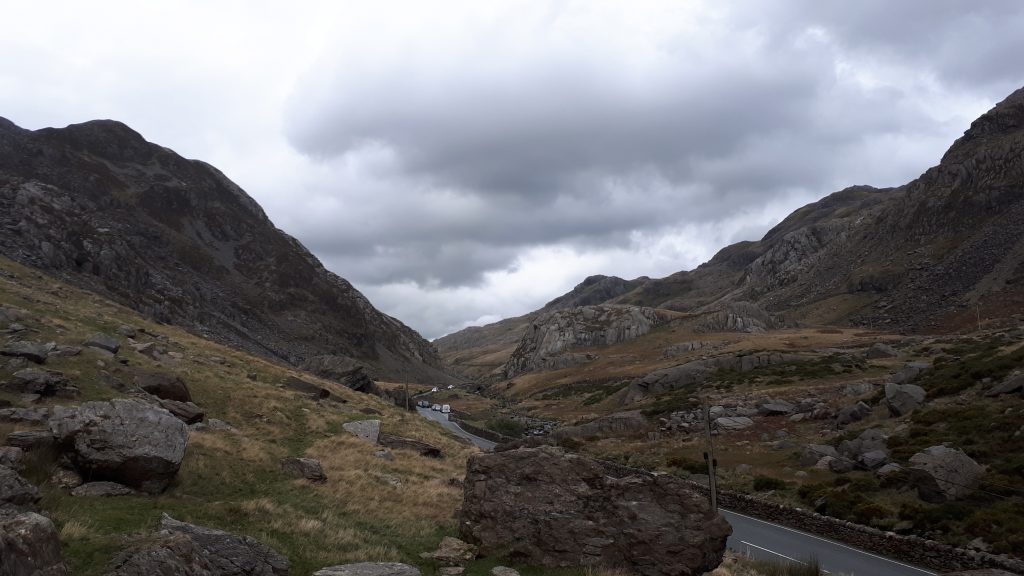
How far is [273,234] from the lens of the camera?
169875 mm

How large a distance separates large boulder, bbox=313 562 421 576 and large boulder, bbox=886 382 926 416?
4525 centimetres

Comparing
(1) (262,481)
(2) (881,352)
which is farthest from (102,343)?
(2) (881,352)

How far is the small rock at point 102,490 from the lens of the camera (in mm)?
13836

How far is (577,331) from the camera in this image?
15562 centimetres

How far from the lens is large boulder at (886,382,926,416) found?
4331 cm

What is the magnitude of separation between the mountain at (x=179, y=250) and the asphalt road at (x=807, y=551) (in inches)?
Answer: 2198

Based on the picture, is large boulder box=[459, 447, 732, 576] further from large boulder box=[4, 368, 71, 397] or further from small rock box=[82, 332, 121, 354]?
small rock box=[82, 332, 121, 354]

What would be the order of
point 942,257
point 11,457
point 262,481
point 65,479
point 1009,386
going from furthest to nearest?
1. point 942,257
2. point 1009,386
3. point 262,481
4. point 65,479
5. point 11,457

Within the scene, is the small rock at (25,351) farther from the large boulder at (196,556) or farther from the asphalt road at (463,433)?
the asphalt road at (463,433)

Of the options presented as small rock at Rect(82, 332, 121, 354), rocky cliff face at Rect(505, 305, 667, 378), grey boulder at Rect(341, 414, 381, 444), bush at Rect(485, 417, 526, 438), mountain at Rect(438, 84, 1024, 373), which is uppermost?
mountain at Rect(438, 84, 1024, 373)

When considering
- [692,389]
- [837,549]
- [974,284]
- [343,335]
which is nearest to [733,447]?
[837,549]

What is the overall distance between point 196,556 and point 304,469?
13892 mm

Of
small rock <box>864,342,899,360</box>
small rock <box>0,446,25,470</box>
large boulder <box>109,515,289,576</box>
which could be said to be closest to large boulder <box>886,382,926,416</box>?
small rock <box>864,342,899,360</box>

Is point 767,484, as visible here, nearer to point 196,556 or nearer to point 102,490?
point 196,556
